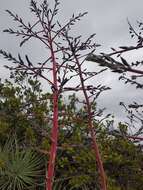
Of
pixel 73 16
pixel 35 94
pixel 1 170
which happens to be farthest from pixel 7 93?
pixel 73 16

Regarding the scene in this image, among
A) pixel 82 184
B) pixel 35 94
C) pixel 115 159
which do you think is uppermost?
pixel 35 94

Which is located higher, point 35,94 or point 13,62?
point 35,94

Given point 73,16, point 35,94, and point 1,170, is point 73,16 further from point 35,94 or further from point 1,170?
point 35,94

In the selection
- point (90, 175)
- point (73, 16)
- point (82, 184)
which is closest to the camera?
point (73, 16)

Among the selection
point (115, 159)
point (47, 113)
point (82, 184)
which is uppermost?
point (47, 113)

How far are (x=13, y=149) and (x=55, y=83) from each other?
14.6 ft

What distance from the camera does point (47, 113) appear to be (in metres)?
12.1

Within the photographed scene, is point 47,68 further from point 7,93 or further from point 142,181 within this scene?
point 7,93

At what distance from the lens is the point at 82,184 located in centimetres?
959

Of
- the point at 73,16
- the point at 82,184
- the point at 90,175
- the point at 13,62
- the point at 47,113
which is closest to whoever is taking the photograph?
the point at 13,62

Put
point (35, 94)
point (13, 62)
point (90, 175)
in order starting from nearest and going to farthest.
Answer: point (13, 62), point (90, 175), point (35, 94)

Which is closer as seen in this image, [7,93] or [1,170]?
[1,170]

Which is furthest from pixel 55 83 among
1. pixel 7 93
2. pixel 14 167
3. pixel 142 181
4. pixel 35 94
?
pixel 35 94

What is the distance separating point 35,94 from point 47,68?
9.18m
